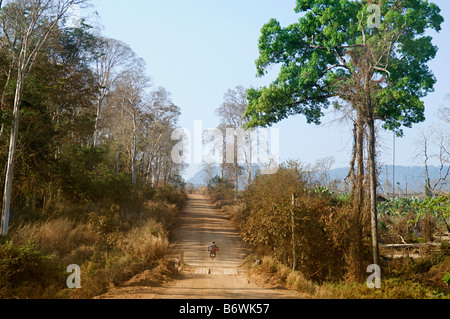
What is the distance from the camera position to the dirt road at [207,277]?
31.4 ft

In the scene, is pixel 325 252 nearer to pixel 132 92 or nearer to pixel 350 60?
pixel 350 60

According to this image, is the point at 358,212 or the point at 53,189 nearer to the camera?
the point at 358,212

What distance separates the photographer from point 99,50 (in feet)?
91.5

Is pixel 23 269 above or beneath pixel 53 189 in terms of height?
beneath

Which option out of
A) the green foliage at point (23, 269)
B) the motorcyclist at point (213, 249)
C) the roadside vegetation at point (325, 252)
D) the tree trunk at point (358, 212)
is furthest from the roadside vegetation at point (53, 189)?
the tree trunk at point (358, 212)

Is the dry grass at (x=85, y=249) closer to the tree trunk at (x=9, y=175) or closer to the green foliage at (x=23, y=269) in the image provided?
the green foliage at (x=23, y=269)

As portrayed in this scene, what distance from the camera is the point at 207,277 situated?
12281mm

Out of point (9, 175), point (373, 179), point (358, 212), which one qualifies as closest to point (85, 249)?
point (9, 175)

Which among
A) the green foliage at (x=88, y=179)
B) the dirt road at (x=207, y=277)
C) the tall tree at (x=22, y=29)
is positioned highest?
the tall tree at (x=22, y=29)

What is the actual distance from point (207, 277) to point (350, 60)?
11.9 m

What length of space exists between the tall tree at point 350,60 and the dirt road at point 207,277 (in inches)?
181

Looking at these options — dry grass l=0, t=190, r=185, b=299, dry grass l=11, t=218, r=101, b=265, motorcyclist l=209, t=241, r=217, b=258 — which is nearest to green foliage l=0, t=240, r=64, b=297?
dry grass l=0, t=190, r=185, b=299

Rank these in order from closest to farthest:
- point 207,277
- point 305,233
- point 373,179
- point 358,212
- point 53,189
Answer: point 373,179 → point 207,277 → point 305,233 → point 358,212 → point 53,189

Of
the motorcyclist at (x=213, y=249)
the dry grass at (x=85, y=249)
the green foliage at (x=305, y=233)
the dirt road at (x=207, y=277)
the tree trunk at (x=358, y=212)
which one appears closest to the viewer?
the dry grass at (x=85, y=249)
